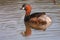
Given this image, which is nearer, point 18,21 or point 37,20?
point 18,21

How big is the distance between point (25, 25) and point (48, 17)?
0.92 metres

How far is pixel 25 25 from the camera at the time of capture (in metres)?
10.1

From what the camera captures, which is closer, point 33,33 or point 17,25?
point 33,33

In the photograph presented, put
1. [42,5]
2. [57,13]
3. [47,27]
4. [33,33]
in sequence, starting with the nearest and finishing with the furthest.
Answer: [33,33], [47,27], [57,13], [42,5]

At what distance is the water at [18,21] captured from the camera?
8781mm

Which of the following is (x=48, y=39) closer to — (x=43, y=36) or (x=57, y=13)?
(x=43, y=36)

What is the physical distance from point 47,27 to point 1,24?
1306 millimetres

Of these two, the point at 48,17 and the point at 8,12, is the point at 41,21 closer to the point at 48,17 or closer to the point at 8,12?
the point at 48,17

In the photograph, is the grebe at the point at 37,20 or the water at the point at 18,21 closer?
the water at the point at 18,21

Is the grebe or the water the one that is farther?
the grebe

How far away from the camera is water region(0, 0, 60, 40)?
878 cm

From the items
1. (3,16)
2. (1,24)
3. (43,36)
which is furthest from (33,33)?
(3,16)

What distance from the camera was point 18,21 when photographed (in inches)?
409

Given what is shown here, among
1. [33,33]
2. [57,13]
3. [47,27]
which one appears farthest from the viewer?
[57,13]
